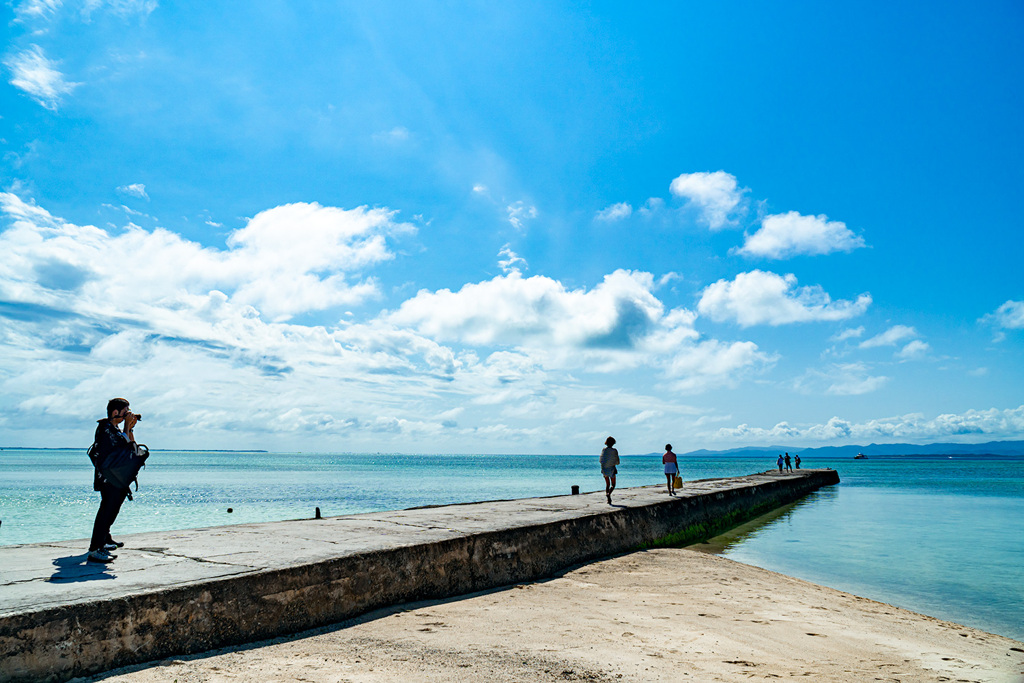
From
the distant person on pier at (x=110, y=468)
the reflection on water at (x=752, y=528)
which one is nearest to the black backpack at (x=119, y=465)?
the distant person on pier at (x=110, y=468)

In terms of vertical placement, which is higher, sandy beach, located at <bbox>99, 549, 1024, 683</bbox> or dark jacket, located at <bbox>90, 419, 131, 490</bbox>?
dark jacket, located at <bbox>90, 419, 131, 490</bbox>

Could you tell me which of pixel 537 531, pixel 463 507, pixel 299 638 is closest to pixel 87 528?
pixel 463 507

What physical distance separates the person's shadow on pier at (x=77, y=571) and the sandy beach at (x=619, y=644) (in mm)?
967

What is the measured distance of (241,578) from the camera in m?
4.64

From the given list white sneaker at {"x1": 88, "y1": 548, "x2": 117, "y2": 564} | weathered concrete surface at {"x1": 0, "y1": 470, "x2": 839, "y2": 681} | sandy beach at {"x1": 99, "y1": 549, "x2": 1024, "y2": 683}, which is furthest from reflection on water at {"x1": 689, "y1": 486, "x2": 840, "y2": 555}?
white sneaker at {"x1": 88, "y1": 548, "x2": 117, "y2": 564}

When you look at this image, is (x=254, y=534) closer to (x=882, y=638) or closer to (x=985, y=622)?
(x=882, y=638)

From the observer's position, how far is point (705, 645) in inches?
205

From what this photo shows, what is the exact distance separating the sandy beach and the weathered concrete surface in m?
0.18

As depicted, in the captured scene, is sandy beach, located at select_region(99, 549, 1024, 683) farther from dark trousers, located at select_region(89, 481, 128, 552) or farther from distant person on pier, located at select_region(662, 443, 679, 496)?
distant person on pier, located at select_region(662, 443, 679, 496)

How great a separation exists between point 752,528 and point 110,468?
751 inches

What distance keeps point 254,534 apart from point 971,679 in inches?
283

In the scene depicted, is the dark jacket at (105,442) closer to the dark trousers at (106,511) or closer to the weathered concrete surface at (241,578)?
the dark trousers at (106,511)

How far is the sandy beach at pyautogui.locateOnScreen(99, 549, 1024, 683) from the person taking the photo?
4133 mm

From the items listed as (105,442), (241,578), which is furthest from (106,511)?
(241,578)
